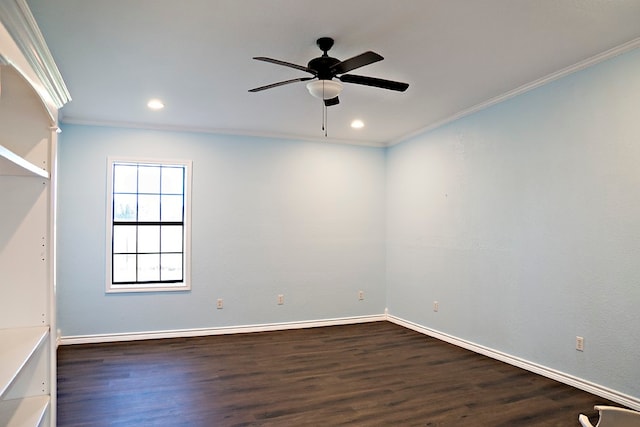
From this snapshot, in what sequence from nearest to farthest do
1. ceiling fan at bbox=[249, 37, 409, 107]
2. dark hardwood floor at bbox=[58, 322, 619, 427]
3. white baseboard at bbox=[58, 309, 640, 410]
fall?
ceiling fan at bbox=[249, 37, 409, 107]
dark hardwood floor at bbox=[58, 322, 619, 427]
white baseboard at bbox=[58, 309, 640, 410]

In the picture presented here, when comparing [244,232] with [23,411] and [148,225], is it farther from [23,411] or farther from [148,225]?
[23,411]

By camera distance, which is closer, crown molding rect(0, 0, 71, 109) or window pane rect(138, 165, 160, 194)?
crown molding rect(0, 0, 71, 109)

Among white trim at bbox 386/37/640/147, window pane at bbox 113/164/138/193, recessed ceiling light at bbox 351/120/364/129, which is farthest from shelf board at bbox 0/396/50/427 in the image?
white trim at bbox 386/37/640/147

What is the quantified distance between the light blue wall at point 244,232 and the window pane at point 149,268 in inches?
10.0

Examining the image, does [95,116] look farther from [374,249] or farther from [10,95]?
[374,249]

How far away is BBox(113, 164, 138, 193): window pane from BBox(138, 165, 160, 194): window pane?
2.3 inches

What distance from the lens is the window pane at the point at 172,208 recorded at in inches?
208

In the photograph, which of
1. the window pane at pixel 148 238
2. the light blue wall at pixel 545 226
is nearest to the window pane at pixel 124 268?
the window pane at pixel 148 238

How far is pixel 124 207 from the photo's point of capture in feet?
16.7

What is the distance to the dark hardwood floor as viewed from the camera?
2871mm

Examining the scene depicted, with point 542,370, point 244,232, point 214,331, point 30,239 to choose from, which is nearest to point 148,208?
point 244,232

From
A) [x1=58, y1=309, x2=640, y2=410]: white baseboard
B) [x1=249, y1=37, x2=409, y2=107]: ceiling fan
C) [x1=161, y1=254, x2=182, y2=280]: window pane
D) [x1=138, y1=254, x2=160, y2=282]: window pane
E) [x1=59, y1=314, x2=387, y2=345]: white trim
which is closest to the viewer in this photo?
[x1=249, y1=37, x2=409, y2=107]: ceiling fan

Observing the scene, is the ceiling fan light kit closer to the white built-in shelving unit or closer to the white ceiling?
the white ceiling

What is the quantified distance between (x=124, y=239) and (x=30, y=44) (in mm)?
3895
